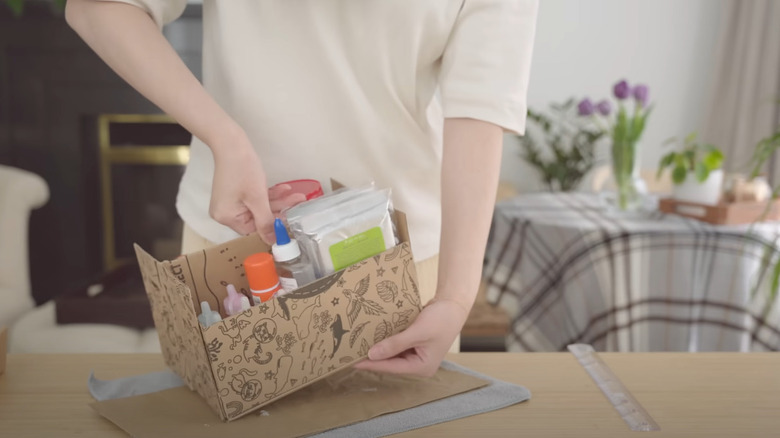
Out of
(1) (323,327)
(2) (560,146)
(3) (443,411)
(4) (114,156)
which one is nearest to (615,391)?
(3) (443,411)

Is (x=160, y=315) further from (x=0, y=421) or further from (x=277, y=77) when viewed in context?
(x=277, y=77)

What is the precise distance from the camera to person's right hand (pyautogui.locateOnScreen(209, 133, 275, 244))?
584 mm

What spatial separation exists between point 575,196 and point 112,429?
75.7 inches

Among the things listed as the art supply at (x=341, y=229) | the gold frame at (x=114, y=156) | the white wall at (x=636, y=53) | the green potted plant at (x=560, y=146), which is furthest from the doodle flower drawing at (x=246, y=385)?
the white wall at (x=636, y=53)

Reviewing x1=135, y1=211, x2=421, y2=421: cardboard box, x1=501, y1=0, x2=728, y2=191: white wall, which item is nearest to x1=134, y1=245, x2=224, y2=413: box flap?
x1=135, y1=211, x2=421, y2=421: cardboard box

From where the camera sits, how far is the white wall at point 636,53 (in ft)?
12.5

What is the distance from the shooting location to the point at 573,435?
0.52 m

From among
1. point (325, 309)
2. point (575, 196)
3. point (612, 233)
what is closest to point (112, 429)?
point (325, 309)

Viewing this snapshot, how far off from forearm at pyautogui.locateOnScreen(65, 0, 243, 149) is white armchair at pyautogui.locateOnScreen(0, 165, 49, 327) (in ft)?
5.06

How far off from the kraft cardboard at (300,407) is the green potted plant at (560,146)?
10.6 feet

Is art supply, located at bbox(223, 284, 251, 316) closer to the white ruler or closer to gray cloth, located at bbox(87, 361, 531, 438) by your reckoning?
gray cloth, located at bbox(87, 361, 531, 438)

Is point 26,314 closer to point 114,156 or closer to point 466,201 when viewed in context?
point 114,156

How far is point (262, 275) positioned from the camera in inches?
21.0

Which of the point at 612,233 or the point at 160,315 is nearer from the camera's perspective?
the point at 160,315
